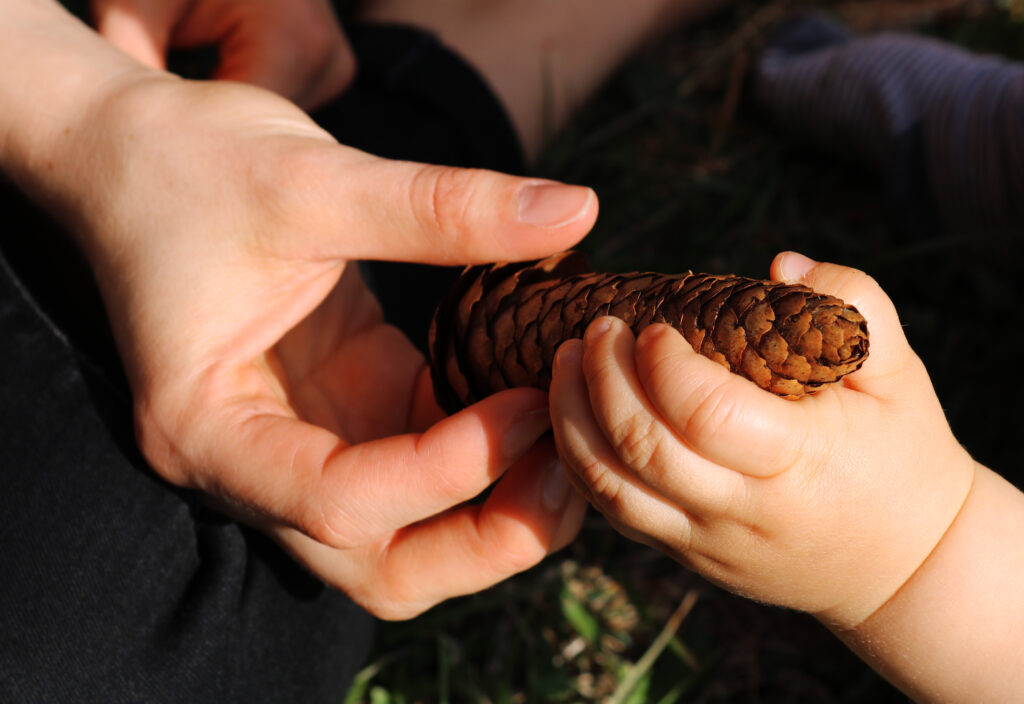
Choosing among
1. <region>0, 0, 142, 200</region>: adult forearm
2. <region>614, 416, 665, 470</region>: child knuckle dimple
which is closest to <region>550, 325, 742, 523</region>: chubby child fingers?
<region>614, 416, 665, 470</region>: child knuckle dimple

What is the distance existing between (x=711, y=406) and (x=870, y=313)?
0.25 meters

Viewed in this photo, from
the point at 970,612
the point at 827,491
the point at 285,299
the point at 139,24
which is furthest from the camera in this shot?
the point at 139,24

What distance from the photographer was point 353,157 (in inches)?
34.9

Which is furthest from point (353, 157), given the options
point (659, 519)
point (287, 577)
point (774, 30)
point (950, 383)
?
point (774, 30)

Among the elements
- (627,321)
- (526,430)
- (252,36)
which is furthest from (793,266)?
(252,36)

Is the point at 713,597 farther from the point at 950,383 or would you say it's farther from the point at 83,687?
the point at 83,687

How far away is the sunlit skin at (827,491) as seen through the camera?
0.69 metres

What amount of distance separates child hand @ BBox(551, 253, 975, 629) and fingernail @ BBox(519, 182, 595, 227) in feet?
0.44

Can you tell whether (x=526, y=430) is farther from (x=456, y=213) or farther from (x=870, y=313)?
(x=870, y=313)

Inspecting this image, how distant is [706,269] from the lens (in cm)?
171

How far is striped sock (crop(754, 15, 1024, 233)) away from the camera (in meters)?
1.58

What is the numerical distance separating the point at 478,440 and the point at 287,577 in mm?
481

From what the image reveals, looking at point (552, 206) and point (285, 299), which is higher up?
point (552, 206)

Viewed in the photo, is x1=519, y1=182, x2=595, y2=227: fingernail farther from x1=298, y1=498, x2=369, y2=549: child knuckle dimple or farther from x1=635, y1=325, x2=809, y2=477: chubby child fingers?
x1=298, y1=498, x2=369, y2=549: child knuckle dimple
